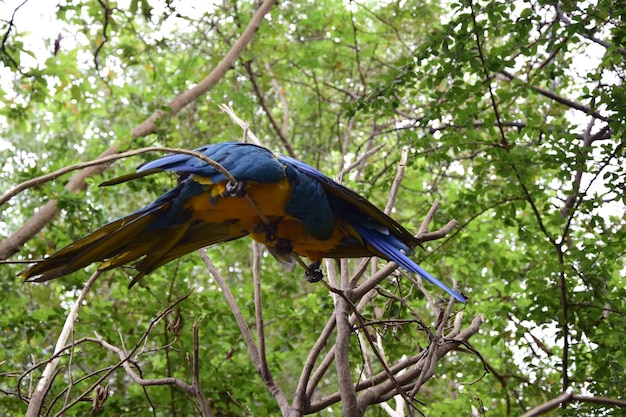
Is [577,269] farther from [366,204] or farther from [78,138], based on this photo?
[78,138]

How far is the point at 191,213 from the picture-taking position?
2.03 m

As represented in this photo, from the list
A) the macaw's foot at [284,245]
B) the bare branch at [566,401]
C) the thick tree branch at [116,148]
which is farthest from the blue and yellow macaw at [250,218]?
the thick tree branch at [116,148]

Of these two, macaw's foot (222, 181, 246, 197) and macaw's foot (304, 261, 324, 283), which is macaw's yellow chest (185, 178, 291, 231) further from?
macaw's foot (304, 261, 324, 283)

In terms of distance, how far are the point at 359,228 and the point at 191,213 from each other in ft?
1.64

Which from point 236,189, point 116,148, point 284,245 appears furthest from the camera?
point 116,148

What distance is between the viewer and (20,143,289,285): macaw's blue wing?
188 cm

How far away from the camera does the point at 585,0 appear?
10.4 ft

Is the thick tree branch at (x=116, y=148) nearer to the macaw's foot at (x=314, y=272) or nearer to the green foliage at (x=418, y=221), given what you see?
the green foliage at (x=418, y=221)

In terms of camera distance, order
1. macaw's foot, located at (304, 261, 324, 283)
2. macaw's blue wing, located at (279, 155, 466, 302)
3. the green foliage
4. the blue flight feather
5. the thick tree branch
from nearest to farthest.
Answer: the blue flight feather
macaw's blue wing, located at (279, 155, 466, 302)
macaw's foot, located at (304, 261, 324, 283)
the green foliage
the thick tree branch

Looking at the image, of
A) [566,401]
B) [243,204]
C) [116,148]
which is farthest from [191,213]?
[116,148]

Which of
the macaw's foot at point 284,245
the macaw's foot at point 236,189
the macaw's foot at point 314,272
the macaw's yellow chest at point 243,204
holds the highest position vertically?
the macaw's yellow chest at point 243,204

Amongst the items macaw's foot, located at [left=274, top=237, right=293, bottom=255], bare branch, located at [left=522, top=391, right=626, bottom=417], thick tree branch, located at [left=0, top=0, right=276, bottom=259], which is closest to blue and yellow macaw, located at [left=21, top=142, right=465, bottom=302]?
macaw's foot, located at [left=274, top=237, right=293, bottom=255]

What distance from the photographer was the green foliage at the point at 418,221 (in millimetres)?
3010

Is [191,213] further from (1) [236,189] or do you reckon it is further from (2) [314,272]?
(2) [314,272]
